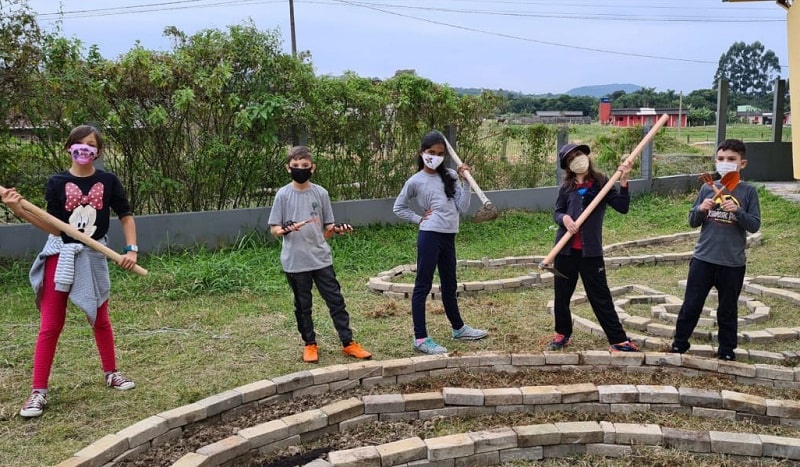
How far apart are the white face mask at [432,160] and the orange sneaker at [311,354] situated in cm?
158

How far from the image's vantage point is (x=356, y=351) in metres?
4.96

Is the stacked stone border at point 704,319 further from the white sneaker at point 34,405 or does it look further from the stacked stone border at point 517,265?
the white sneaker at point 34,405

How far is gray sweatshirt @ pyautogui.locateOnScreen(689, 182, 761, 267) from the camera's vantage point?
14.9 feet

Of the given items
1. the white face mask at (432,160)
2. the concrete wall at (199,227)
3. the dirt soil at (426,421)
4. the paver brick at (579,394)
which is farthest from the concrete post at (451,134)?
the paver brick at (579,394)

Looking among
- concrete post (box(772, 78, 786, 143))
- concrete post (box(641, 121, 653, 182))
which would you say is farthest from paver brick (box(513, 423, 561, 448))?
concrete post (box(772, 78, 786, 143))

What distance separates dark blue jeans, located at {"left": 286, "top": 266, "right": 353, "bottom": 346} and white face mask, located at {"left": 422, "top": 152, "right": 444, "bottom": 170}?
107 centimetres

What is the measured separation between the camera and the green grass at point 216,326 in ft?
13.5

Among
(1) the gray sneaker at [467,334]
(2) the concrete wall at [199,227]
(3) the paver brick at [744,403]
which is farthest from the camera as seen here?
(2) the concrete wall at [199,227]

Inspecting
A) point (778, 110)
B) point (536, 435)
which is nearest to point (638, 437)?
point (536, 435)

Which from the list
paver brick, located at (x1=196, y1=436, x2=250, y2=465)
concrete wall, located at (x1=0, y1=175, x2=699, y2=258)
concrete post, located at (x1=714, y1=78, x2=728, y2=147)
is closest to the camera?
paver brick, located at (x1=196, y1=436, x2=250, y2=465)

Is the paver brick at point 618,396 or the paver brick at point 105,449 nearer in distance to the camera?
Result: the paver brick at point 105,449

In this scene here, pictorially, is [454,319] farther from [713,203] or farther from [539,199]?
[539,199]

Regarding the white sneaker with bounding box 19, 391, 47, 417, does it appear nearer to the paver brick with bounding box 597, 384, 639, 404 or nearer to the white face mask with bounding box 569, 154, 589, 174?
the paver brick with bounding box 597, 384, 639, 404

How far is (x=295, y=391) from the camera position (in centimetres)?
427
